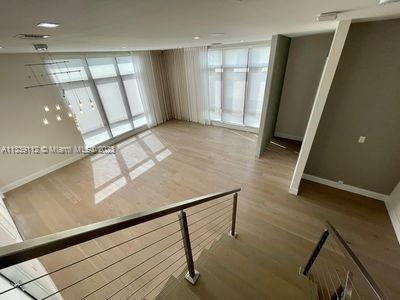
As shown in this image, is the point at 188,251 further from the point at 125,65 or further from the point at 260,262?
the point at 125,65

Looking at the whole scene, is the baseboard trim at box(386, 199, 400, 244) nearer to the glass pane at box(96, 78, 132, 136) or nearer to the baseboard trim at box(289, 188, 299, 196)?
the baseboard trim at box(289, 188, 299, 196)

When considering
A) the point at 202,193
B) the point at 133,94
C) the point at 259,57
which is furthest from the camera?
the point at 133,94

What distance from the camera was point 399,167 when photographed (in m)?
2.80

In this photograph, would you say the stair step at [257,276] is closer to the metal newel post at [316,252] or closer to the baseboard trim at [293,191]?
the metal newel post at [316,252]

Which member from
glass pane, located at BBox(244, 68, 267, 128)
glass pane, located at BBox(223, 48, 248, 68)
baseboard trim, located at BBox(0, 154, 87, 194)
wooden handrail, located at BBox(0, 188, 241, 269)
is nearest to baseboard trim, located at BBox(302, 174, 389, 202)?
glass pane, located at BBox(244, 68, 267, 128)

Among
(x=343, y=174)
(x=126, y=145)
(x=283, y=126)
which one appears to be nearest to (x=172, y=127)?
(x=126, y=145)

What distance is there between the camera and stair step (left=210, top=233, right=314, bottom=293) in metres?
1.79

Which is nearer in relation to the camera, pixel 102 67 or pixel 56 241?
pixel 56 241

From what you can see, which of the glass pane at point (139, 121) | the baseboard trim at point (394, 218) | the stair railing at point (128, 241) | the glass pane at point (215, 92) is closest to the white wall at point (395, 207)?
the baseboard trim at point (394, 218)

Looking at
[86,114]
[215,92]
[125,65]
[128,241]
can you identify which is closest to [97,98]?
[86,114]

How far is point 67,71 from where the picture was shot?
421 cm

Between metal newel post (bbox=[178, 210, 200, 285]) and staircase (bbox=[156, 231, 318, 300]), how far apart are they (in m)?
0.04

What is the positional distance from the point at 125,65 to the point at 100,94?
1243mm

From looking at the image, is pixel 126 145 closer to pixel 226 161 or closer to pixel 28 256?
pixel 226 161
